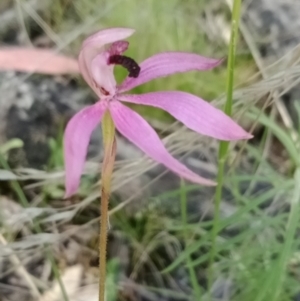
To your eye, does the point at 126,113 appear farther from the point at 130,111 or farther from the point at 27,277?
the point at 27,277

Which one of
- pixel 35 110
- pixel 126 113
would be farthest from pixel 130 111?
pixel 35 110

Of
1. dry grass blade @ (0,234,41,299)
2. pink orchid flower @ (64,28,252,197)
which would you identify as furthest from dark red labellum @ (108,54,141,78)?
dry grass blade @ (0,234,41,299)

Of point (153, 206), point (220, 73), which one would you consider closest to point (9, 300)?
point (153, 206)

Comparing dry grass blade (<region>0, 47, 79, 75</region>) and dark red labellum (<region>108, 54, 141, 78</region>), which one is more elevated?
dry grass blade (<region>0, 47, 79, 75</region>)

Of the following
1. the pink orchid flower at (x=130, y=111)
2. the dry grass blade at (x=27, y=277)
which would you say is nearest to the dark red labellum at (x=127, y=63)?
the pink orchid flower at (x=130, y=111)

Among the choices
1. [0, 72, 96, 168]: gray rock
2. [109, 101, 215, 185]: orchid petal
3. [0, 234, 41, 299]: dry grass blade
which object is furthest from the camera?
[0, 72, 96, 168]: gray rock

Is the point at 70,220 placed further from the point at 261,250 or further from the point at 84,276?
the point at 261,250

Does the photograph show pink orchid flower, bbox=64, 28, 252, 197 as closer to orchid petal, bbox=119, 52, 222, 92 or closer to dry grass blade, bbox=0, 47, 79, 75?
orchid petal, bbox=119, 52, 222, 92

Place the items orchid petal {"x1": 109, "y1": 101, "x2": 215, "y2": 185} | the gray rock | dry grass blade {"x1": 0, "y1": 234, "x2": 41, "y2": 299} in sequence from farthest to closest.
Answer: the gray rock → dry grass blade {"x1": 0, "y1": 234, "x2": 41, "y2": 299} → orchid petal {"x1": 109, "y1": 101, "x2": 215, "y2": 185}
